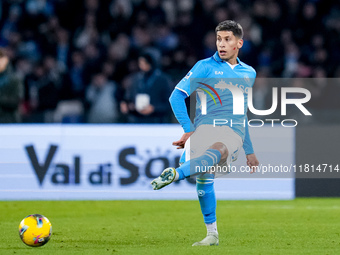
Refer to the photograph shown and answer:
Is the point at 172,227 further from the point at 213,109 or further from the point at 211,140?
the point at 213,109

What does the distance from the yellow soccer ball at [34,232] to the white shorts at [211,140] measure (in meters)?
1.37

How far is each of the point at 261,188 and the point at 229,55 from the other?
16.3 feet

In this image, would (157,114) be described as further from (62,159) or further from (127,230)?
(127,230)

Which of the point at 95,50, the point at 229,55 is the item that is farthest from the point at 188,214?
the point at 95,50

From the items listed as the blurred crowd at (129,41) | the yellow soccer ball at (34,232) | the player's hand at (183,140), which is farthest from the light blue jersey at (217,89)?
the blurred crowd at (129,41)

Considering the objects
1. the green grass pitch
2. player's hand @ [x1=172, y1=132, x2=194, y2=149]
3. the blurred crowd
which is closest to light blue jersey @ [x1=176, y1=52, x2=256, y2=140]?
player's hand @ [x1=172, y1=132, x2=194, y2=149]

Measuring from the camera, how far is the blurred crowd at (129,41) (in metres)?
15.5

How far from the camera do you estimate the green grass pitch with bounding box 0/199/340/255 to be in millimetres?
7234

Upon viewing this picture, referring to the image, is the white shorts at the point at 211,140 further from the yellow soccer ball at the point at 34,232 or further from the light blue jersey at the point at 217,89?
the yellow soccer ball at the point at 34,232

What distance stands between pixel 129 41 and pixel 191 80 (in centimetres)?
945

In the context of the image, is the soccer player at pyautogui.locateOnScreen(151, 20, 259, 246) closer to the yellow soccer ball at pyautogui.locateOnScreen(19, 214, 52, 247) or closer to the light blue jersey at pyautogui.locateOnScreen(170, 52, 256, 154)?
the light blue jersey at pyautogui.locateOnScreen(170, 52, 256, 154)

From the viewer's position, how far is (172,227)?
907 centimetres

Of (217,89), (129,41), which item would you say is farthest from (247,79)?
(129,41)

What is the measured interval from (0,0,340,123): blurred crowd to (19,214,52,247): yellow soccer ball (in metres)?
7.50
